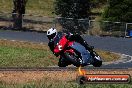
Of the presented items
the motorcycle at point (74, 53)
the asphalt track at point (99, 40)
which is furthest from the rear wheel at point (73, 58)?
the asphalt track at point (99, 40)

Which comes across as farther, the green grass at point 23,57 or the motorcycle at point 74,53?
the green grass at point 23,57

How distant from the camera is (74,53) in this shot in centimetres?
1215

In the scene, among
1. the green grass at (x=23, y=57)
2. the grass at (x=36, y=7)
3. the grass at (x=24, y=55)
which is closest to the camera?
the green grass at (x=23, y=57)

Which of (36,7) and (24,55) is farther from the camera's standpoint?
(36,7)

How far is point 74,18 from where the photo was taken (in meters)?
49.1

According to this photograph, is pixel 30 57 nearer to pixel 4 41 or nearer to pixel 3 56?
pixel 3 56

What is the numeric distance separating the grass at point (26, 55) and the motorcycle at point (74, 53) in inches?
570

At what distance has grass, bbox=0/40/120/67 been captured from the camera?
27672 millimetres

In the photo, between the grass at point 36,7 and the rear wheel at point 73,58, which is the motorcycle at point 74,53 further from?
the grass at point 36,7

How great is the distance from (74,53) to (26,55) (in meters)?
18.2

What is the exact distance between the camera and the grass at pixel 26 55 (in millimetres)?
27672

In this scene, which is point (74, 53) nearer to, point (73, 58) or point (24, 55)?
point (73, 58)

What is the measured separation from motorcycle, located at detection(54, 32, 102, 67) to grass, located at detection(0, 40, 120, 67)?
47.5 ft

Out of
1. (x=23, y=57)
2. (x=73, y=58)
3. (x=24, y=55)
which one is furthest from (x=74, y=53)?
(x=24, y=55)
